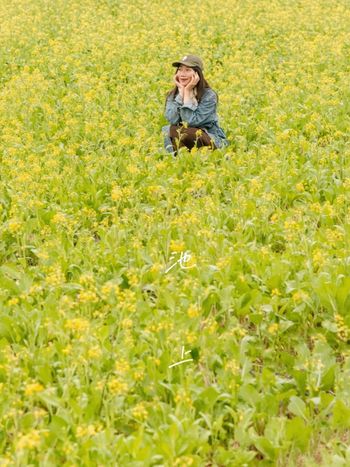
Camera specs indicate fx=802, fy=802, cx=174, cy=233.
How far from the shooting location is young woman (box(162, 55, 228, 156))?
963 cm

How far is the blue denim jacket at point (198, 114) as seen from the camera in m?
9.68

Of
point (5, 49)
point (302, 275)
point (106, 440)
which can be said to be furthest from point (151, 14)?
point (106, 440)

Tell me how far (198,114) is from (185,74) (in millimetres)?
512

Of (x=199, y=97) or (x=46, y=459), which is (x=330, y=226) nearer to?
(x=199, y=97)

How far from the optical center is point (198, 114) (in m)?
9.70

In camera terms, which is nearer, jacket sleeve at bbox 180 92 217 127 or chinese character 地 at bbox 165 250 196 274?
chinese character 地 at bbox 165 250 196 274

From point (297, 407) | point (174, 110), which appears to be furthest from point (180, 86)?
point (297, 407)

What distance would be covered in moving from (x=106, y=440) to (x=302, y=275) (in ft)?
7.66

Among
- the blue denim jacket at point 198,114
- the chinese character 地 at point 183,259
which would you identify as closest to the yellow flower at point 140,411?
the chinese character 地 at point 183,259

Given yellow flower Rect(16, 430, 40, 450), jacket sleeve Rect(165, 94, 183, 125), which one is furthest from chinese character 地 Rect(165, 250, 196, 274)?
jacket sleeve Rect(165, 94, 183, 125)

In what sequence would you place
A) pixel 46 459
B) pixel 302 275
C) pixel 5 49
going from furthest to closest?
pixel 5 49 < pixel 302 275 < pixel 46 459

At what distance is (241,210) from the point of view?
743 centimetres

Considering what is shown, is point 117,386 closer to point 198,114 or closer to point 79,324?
point 79,324

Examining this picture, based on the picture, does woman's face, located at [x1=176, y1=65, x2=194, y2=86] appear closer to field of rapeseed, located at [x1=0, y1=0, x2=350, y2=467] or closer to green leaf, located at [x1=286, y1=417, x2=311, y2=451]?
field of rapeseed, located at [x1=0, y1=0, x2=350, y2=467]
